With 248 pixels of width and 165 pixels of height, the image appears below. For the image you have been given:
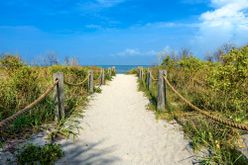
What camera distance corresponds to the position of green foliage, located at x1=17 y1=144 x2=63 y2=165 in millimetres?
4816

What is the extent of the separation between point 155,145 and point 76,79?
884cm

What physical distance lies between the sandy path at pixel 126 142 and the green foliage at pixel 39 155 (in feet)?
0.49

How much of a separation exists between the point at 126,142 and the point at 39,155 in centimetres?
189

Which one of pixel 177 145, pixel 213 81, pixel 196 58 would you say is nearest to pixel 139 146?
pixel 177 145

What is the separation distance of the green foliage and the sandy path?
0.15 metres

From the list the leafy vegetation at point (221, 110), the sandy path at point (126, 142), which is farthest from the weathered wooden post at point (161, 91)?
the sandy path at point (126, 142)

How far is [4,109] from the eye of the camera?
747 cm

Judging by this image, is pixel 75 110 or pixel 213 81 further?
pixel 75 110

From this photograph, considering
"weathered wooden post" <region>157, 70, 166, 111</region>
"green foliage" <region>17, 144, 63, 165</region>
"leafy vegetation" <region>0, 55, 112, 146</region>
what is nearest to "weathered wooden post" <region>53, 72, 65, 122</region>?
"leafy vegetation" <region>0, 55, 112, 146</region>

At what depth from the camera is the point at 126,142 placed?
6242mm

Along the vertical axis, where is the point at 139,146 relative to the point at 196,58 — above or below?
below

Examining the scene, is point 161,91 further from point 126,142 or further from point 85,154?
point 85,154

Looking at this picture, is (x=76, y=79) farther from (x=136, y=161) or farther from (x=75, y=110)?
(x=136, y=161)

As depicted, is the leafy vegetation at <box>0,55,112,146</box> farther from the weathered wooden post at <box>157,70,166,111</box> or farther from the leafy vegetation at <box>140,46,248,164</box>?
the leafy vegetation at <box>140,46,248,164</box>
